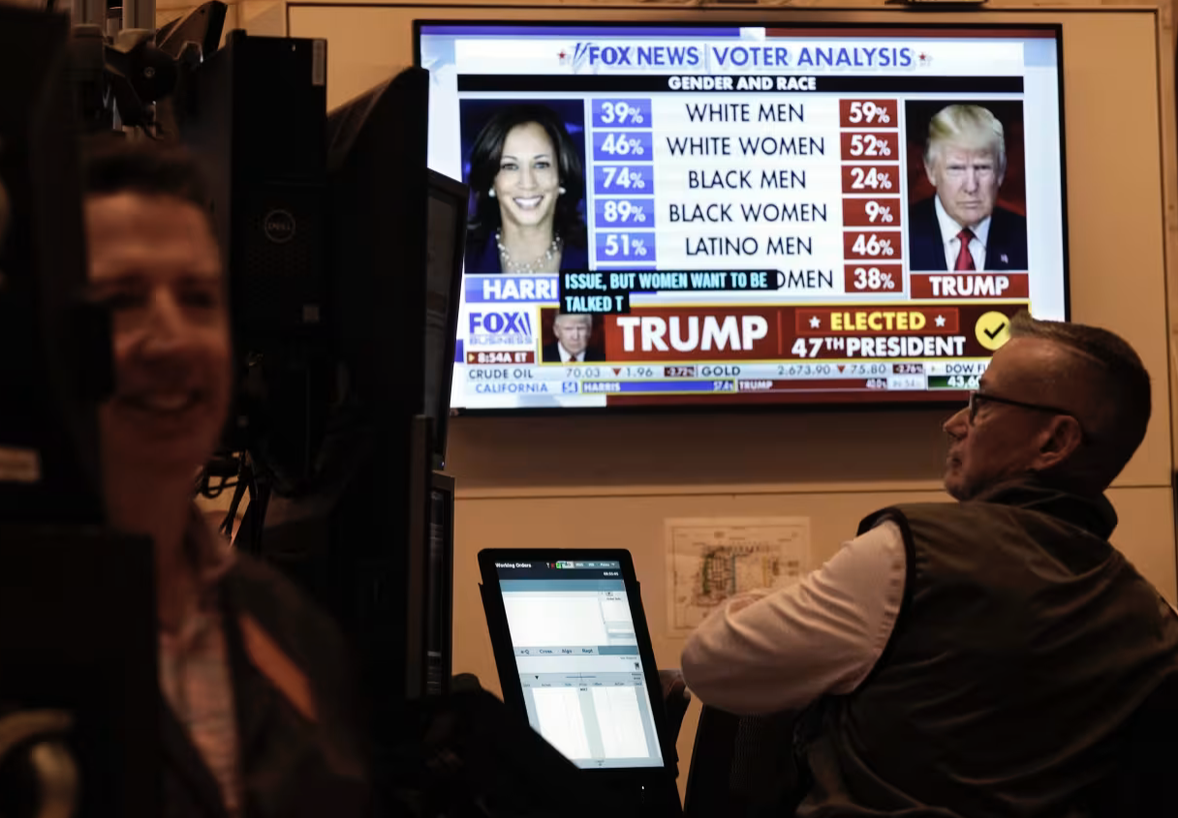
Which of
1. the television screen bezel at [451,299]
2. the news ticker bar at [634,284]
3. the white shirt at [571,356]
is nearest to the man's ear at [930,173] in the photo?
the news ticker bar at [634,284]

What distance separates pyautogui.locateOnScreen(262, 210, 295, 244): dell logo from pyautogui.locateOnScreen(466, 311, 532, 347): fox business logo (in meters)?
2.54

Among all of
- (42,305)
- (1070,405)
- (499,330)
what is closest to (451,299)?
(42,305)

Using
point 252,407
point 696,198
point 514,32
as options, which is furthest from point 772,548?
point 252,407

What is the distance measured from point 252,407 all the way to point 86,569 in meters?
0.35

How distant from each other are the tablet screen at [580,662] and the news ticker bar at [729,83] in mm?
1474

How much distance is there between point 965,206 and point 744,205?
543 millimetres

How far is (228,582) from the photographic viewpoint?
0.85 meters

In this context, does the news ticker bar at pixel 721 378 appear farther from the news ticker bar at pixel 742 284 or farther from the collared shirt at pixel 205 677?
the collared shirt at pixel 205 677

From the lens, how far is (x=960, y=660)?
2.19 metres

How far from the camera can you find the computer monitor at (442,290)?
53.3 inches

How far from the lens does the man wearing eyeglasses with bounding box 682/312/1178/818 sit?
2.18 meters

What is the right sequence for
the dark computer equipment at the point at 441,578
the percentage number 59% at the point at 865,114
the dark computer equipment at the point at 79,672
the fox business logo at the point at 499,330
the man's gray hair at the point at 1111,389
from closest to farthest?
the dark computer equipment at the point at 79,672
the dark computer equipment at the point at 441,578
the man's gray hair at the point at 1111,389
the fox business logo at the point at 499,330
the percentage number 59% at the point at 865,114

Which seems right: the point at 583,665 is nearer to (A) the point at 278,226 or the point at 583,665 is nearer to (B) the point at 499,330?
(B) the point at 499,330

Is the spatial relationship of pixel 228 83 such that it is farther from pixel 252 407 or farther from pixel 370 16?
pixel 370 16
